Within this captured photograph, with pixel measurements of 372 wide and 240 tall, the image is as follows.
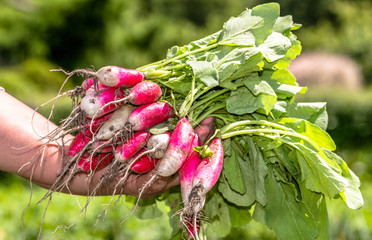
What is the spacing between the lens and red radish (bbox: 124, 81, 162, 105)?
Answer: 1967 millimetres

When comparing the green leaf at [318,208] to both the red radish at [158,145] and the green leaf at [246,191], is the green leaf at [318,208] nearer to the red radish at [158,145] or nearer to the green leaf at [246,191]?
the green leaf at [246,191]

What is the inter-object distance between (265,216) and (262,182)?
0.24 metres

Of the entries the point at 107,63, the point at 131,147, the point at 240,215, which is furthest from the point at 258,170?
the point at 107,63

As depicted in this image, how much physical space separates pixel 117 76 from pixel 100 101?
144 mm

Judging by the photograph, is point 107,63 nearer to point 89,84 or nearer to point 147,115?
point 89,84

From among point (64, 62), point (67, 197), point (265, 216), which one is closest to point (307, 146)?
point (265, 216)

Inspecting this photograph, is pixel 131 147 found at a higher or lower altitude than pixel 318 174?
higher

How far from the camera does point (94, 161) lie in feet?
6.86

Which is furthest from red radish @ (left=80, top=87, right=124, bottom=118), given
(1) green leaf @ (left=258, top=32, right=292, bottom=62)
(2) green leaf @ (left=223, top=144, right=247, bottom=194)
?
(1) green leaf @ (left=258, top=32, right=292, bottom=62)

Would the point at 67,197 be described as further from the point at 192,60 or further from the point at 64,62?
the point at 64,62

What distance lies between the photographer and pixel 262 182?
2.09 metres

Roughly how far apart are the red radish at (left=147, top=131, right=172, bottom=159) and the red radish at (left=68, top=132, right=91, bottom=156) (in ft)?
1.05

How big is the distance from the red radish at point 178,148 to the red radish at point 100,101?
13.1 inches

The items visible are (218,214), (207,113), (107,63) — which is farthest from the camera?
(107,63)
